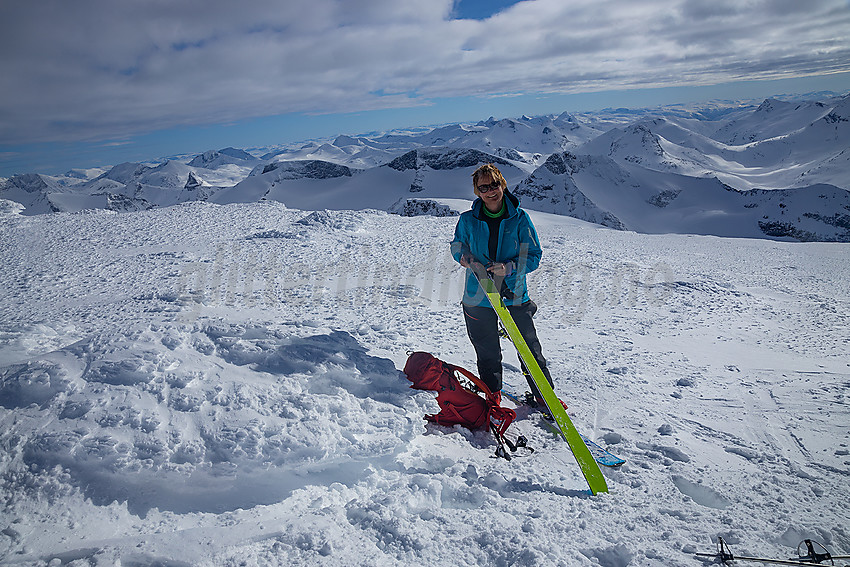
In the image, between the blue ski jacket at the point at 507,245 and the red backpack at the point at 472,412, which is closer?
the red backpack at the point at 472,412

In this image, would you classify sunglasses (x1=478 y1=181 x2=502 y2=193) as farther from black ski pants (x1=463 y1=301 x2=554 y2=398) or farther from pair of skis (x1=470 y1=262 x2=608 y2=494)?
black ski pants (x1=463 y1=301 x2=554 y2=398)

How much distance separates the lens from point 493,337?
498cm

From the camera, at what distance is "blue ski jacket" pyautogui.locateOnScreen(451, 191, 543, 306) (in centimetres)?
468

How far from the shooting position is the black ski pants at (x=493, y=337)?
4.89m

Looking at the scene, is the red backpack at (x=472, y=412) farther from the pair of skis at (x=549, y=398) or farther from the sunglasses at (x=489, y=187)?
the sunglasses at (x=489, y=187)

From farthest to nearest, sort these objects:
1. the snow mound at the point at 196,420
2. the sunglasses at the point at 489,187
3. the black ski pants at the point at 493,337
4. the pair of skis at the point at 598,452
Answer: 1. the black ski pants at the point at 493,337
2. the sunglasses at the point at 489,187
3. the pair of skis at the point at 598,452
4. the snow mound at the point at 196,420

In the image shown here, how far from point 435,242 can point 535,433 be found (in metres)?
10.9

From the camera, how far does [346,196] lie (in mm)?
137375

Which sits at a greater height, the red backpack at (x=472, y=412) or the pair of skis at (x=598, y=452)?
the red backpack at (x=472, y=412)

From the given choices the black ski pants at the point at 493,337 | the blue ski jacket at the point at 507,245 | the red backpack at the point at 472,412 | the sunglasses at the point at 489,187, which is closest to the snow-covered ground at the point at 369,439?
the red backpack at the point at 472,412

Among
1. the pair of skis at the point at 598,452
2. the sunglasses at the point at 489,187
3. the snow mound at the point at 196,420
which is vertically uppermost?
the sunglasses at the point at 489,187

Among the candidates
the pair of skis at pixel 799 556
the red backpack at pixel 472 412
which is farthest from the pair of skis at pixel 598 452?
the pair of skis at pixel 799 556

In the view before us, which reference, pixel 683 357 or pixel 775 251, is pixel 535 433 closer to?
pixel 683 357

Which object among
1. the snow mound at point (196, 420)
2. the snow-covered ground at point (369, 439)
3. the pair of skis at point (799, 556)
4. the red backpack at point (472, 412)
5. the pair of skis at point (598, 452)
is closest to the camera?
the pair of skis at point (799, 556)
